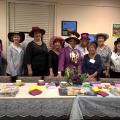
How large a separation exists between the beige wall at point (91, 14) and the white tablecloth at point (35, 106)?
300cm

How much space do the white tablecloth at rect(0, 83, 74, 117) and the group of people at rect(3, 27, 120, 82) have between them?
119cm

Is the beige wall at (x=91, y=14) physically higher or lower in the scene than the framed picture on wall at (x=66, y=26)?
higher

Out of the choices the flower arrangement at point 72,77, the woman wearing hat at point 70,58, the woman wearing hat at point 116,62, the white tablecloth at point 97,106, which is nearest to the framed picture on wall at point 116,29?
the woman wearing hat at point 116,62

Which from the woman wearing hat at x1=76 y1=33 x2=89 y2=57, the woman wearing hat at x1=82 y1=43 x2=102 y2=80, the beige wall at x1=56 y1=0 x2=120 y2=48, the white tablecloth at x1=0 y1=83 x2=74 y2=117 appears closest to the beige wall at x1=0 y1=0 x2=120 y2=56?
the beige wall at x1=56 y1=0 x2=120 y2=48

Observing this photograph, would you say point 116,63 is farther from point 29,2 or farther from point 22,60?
point 29,2

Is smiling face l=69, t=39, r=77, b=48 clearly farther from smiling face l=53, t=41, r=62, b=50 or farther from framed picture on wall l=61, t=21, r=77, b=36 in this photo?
framed picture on wall l=61, t=21, r=77, b=36

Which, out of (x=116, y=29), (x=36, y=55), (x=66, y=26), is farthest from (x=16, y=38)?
(x=116, y=29)

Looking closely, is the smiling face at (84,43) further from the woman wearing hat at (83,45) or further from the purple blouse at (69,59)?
the purple blouse at (69,59)

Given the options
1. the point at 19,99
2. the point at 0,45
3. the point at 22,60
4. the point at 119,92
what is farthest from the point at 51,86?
the point at 0,45

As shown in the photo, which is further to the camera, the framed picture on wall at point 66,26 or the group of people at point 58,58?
the framed picture on wall at point 66,26

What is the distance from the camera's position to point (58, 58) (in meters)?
4.13

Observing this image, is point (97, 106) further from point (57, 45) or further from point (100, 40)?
point (100, 40)

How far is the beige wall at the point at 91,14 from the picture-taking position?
17.6ft

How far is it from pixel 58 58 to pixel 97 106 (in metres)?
1.67
